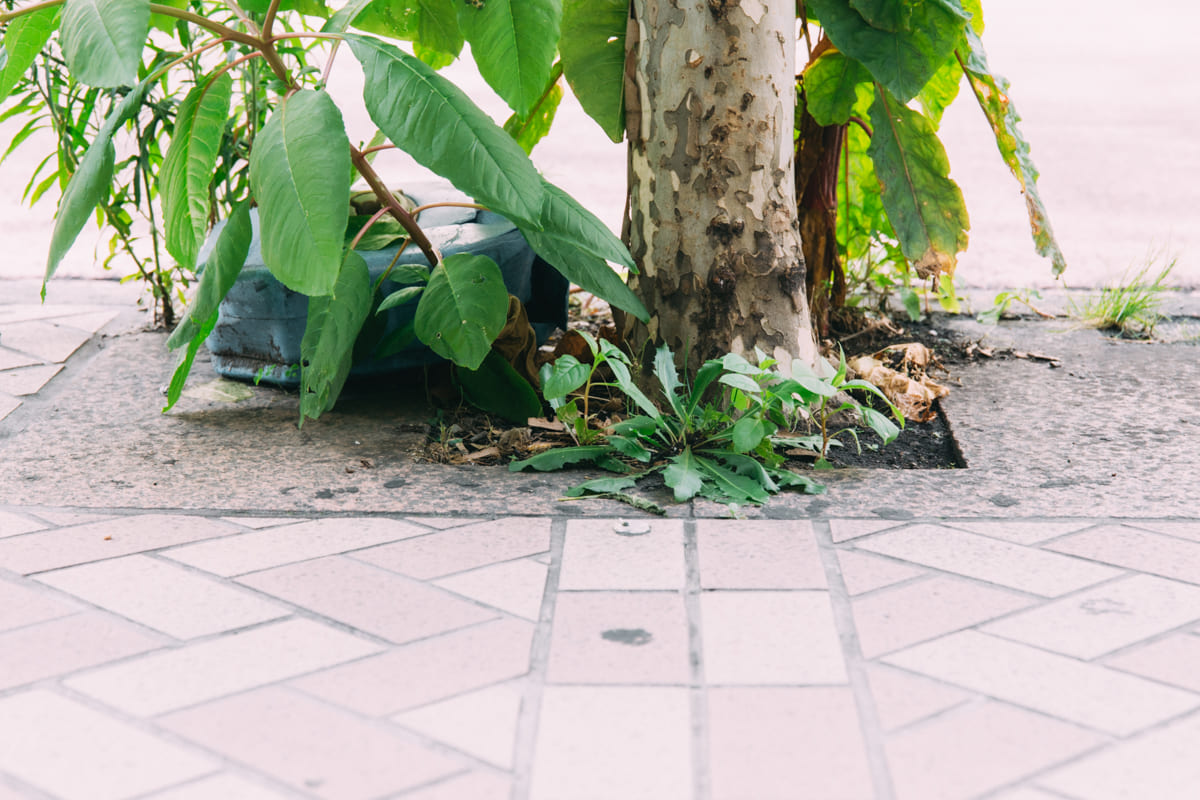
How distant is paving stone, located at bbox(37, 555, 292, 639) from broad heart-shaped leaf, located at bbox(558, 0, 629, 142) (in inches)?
57.1

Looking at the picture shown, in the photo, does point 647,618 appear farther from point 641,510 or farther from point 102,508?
point 102,508

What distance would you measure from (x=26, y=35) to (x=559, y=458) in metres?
1.45

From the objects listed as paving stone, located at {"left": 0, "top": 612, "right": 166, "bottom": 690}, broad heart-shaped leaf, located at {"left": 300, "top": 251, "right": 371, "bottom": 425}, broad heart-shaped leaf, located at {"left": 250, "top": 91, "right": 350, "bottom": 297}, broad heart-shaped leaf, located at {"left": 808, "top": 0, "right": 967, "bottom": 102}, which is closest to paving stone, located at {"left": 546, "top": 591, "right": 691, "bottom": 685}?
paving stone, located at {"left": 0, "top": 612, "right": 166, "bottom": 690}

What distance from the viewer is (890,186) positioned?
288cm

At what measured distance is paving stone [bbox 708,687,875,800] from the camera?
4.12ft

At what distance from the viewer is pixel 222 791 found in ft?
4.10

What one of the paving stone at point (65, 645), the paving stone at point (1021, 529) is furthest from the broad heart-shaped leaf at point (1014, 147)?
the paving stone at point (65, 645)

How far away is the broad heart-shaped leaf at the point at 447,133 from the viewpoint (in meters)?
2.05

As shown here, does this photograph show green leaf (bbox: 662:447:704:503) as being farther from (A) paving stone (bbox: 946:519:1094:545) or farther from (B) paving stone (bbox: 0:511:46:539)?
(B) paving stone (bbox: 0:511:46:539)

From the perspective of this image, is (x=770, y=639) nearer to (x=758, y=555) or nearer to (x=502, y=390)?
(x=758, y=555)

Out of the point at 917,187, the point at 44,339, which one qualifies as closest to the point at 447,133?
the point at 917,187

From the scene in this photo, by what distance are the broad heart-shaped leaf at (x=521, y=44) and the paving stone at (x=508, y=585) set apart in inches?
38.7

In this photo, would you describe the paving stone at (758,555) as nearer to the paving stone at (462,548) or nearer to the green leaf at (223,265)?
the paving stone at (462,548)

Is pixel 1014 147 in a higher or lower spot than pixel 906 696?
higher
